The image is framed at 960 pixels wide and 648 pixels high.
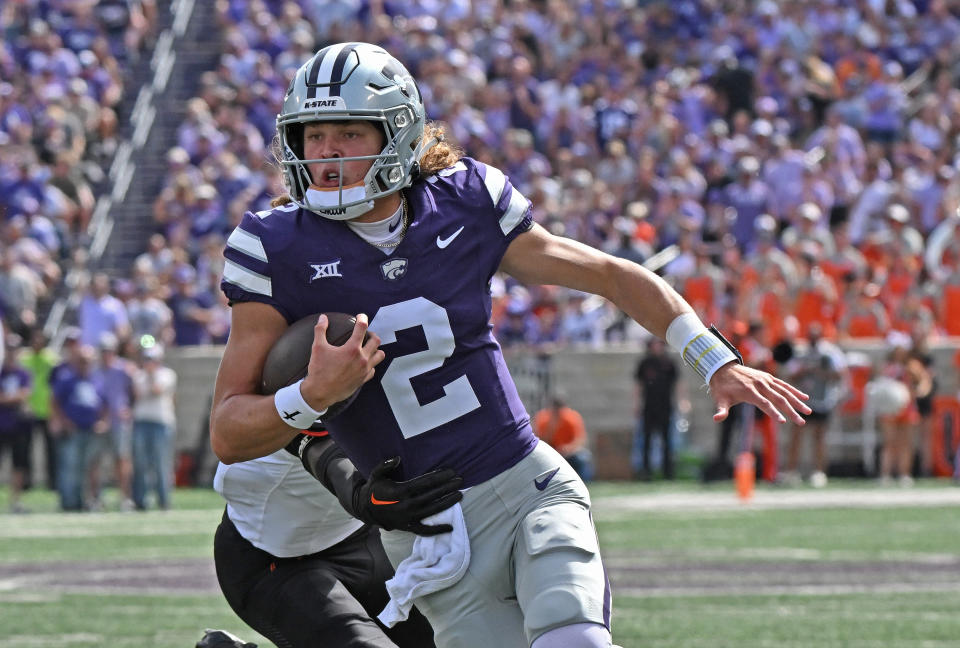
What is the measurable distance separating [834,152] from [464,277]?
13.5 metres

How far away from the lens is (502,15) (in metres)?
20.6

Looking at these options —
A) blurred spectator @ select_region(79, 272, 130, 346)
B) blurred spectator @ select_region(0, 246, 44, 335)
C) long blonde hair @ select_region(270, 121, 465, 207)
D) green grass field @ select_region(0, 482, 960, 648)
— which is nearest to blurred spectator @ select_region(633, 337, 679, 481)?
green grass field @ select_region(0, 482, 960, 648)

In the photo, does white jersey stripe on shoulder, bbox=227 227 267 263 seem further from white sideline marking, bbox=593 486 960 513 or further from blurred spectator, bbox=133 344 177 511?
blurred spectator, bbox=133 344 177 511

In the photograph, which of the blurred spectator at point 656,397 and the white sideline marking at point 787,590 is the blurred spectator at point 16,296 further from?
the white sideline marking at point 787,590

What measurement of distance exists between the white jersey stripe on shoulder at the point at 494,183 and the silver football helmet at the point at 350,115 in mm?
185

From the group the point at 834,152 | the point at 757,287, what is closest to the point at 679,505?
the point at 757,287

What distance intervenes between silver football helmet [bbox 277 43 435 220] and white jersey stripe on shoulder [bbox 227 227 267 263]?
14 centimetres

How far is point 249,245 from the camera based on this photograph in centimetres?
398

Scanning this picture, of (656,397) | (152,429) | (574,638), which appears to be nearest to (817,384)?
(656,397)

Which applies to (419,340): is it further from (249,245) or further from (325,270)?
(249,245)

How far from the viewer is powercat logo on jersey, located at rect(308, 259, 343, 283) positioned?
3.99 metres

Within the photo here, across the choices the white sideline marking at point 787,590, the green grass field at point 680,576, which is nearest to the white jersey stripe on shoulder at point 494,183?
the green grass field at point 680,576

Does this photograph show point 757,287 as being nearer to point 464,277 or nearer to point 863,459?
point 863,459

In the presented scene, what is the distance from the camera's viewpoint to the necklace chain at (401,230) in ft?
13.4
